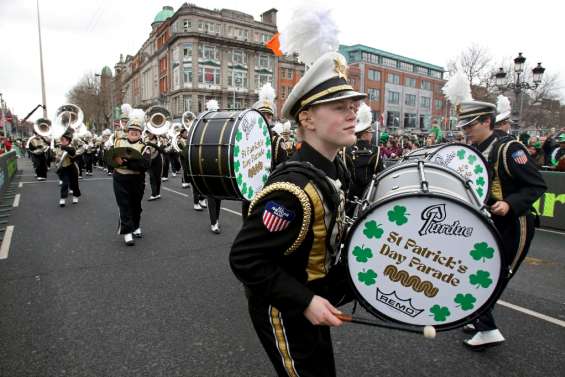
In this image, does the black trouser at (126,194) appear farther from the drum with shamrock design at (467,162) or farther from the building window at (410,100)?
the building window at (410,100)

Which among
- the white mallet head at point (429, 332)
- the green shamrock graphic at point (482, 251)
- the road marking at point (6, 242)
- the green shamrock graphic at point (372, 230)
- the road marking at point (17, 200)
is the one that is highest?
the green shamrock graphic at point (372, 230)

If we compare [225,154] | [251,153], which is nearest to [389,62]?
[251,153]

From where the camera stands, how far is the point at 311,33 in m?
2.46

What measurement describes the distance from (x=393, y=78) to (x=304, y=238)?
74665mm

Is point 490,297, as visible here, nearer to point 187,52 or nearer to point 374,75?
point 187,52

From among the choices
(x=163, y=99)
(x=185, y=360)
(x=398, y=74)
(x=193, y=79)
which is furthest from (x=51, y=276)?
(x=398, y=74)

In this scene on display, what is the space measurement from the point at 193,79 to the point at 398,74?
3943cm

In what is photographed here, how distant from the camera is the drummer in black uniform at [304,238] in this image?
1558 mm

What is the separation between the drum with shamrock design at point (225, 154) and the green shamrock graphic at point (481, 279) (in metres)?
2.48

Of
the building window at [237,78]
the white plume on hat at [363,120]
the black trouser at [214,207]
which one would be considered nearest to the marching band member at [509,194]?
the white plume on hat at [363,120]

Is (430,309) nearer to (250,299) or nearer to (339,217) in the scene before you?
(339,217)

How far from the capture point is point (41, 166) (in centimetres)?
1656

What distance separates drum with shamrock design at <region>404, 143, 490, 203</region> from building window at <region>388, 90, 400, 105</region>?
70667 millimetres

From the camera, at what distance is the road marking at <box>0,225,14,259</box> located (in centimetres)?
591
